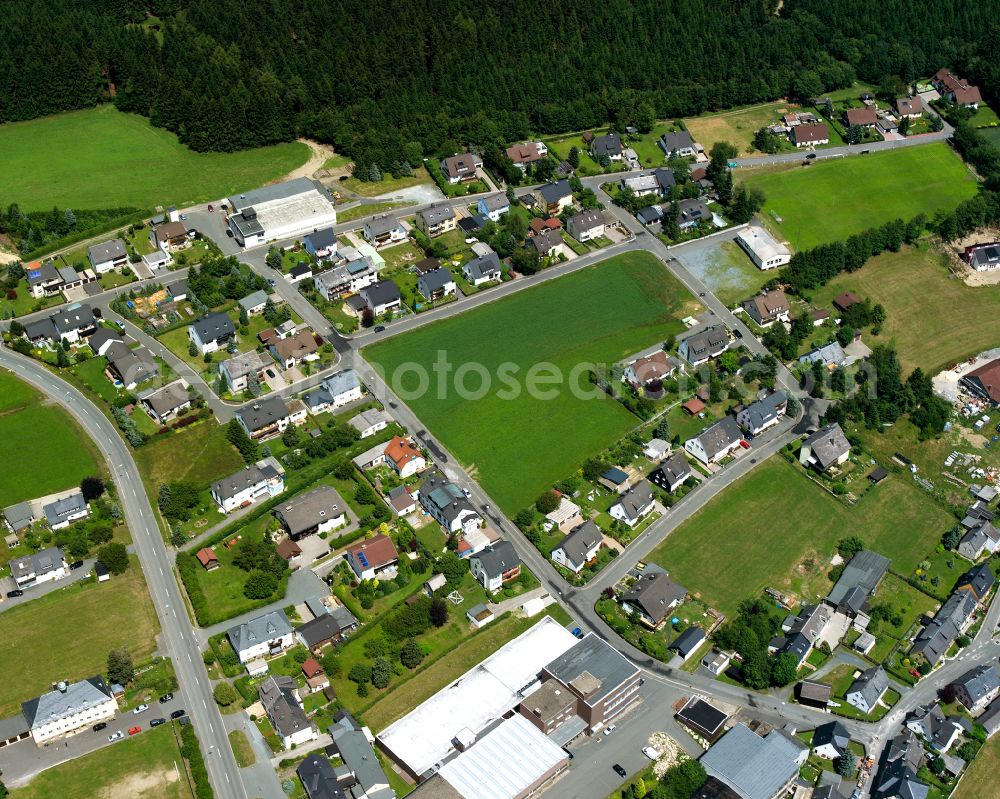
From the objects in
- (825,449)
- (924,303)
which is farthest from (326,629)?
(924,303)

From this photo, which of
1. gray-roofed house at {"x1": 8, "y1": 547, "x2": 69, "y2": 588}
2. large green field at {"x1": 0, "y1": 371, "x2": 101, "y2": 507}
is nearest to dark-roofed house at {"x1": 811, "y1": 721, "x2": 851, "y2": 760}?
gray-roofed house at {"x1": 8, "y1": 547, "x2": 69, "y2": 588}

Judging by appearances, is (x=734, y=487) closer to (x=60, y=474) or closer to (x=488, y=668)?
(x=488, y=668)

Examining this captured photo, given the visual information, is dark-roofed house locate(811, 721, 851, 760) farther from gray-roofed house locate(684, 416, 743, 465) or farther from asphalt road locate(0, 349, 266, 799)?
asphalt road locate(0, 349, 266, 799)

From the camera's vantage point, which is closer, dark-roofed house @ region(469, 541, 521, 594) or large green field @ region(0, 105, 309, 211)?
dark-roofed house @ region(469, 541, 521, 594)

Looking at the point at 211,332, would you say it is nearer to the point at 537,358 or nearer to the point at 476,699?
the point at 537,358

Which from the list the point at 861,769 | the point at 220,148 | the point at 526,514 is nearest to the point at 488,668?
the point at 526,514

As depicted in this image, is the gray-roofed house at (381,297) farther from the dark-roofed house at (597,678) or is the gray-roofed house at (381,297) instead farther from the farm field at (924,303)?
the farm field at (924,303)

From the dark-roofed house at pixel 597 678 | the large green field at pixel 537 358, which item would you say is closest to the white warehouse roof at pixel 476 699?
the dark-roofed house at pixel 597 678
